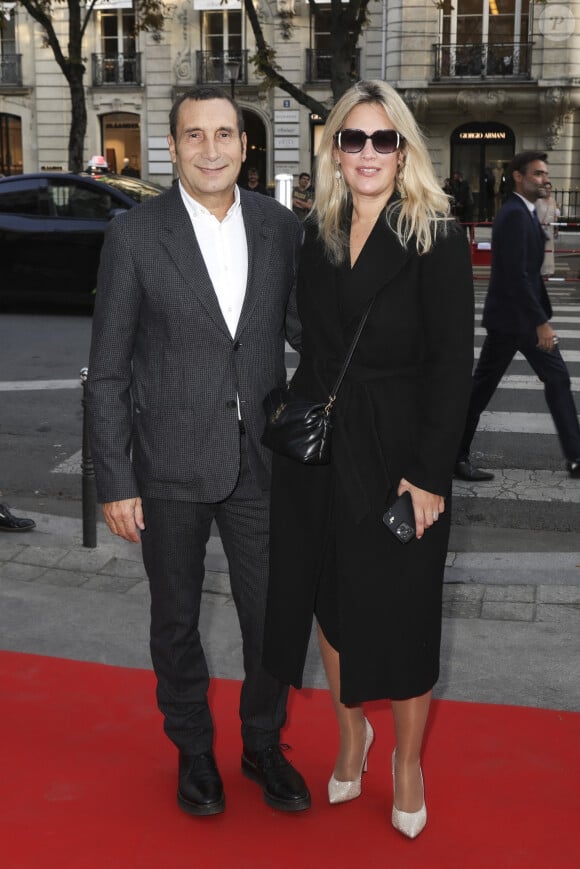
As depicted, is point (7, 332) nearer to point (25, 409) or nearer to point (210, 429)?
point (25, 409)

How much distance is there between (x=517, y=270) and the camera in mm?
6293

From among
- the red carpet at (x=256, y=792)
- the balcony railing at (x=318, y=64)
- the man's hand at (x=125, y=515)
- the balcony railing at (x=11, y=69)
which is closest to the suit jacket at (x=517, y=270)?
the red carpet at (x=256, y=792)

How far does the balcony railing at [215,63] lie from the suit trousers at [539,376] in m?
28.0

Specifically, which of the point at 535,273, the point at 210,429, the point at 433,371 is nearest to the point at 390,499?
the point at 433,371

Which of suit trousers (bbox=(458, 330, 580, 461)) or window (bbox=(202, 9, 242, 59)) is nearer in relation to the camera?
suit trousers (bbox=(458, 330, 580, 461))

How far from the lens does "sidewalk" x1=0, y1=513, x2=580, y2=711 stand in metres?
3.97

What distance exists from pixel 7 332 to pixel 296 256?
9526mm

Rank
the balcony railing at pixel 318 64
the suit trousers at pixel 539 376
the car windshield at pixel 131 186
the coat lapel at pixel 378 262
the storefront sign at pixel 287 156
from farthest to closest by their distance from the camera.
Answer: the storefront sign at pixel 287 156 → the balcony railing at pixel 318 64 → the car windshield at pixel 131 186 → the suit trousers at pixel 539 376 → the coat lapel at pixel 378 262

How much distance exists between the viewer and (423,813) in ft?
9.55

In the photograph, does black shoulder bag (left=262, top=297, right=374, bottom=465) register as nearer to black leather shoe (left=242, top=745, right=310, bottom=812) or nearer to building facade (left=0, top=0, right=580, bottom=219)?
black leather shoe (left=242, top=745, right=310, bottom=812)

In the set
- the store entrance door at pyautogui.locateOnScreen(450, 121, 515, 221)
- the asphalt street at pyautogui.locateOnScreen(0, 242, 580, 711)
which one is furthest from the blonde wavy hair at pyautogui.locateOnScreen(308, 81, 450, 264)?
the store entrance door at pyautogui.locateOnScreen(450, 121, 515, 221)

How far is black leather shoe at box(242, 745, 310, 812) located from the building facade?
28.9m

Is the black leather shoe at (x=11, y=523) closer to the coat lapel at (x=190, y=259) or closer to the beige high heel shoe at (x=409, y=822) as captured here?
the coat lapel at (x=190, y=259)

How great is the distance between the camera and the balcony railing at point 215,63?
3266 cm
